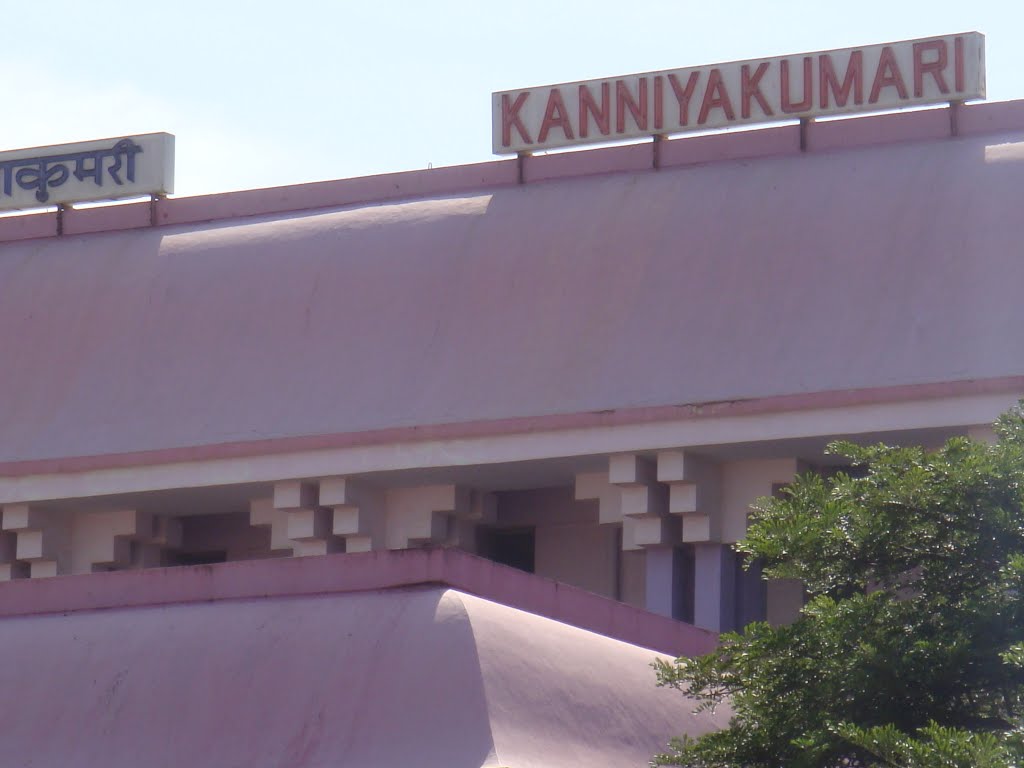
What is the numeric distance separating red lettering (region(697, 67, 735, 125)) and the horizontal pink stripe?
4467 mm

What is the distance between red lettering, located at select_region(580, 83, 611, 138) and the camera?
26.3 meters

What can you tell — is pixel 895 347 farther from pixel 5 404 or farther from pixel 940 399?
pixel 5 404

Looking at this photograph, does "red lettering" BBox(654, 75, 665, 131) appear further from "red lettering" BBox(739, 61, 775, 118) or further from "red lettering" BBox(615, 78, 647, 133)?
"red lettering" BBox(739, 61, 775, 118)

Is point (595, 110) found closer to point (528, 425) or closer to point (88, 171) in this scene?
point (528, 425)

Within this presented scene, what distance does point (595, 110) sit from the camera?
26547mm

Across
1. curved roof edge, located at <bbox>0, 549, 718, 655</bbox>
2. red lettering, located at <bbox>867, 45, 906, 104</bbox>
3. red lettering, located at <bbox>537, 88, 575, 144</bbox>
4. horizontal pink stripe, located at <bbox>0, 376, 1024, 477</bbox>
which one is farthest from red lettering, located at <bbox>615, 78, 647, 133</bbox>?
curved roof edge, located at <bbox>0, 549, 718, 655</bbox>

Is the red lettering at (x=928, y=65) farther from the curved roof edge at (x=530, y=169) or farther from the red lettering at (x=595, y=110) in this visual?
the red lettering at (x=595, y=110)

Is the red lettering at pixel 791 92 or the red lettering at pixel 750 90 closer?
the red lettering at pixel 791 92

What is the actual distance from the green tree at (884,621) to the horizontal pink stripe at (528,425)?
19.7 feet

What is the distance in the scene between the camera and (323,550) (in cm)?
2484

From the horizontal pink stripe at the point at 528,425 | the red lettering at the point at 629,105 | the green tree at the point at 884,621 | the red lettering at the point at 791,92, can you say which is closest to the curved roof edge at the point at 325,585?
the green tree at the point at 884,621

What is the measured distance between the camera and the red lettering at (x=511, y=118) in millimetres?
26672

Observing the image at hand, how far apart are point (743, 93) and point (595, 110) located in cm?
189

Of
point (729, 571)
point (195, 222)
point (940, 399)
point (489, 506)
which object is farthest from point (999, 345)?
point (195, 222)
